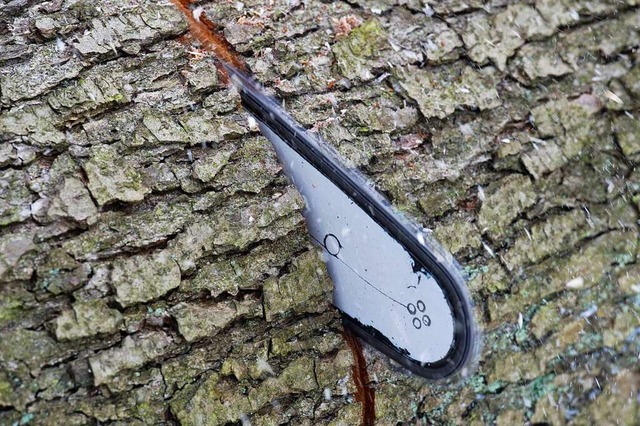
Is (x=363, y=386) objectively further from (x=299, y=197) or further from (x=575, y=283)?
(x=575, y=283)

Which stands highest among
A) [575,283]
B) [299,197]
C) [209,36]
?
[209,36]

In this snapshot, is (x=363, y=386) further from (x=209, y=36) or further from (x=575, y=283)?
(x=209, y=36)

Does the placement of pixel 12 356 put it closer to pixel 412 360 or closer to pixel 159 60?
pixel 159 60

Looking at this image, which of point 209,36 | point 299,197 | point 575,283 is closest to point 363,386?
point 299,197

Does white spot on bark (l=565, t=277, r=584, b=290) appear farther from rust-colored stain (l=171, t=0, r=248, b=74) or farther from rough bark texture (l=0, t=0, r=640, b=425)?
rust-colored stain (l=171, t=0, r=248, b=74)

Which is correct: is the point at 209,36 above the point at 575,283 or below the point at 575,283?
above

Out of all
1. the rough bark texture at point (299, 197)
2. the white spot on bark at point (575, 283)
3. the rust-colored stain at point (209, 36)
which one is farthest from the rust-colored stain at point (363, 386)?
the rust-colored stain at point (209, 36)
